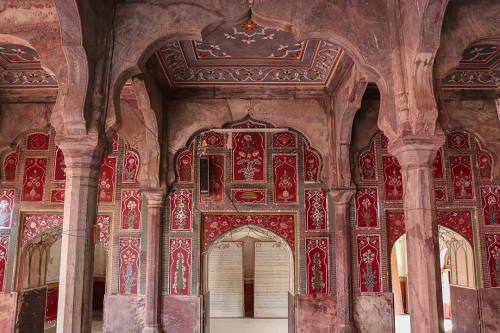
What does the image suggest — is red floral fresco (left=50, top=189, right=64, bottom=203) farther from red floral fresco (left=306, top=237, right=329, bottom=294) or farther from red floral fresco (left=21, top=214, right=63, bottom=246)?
red floral fresco (left=306, top=237, right=329, bottom=294)

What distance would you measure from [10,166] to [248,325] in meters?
6.28

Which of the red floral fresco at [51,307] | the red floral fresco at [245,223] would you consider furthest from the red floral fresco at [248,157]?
the red floral fresco at [51,307]

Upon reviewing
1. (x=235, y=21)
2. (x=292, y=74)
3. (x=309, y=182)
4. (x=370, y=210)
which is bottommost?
(x=370, y=210)

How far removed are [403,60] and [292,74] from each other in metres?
3.46

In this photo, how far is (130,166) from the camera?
917cm

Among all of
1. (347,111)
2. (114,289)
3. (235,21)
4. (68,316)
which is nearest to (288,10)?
(235,21)

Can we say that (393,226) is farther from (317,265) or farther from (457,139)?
(457,139)

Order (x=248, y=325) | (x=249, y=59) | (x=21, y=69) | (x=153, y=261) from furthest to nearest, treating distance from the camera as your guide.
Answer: (x=248, y=325) → (x=153, y=261) → (x=21, y=69) → (x=249, y=59)

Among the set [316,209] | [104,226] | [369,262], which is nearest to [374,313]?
[369,262]

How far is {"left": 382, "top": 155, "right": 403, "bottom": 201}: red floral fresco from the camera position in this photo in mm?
8805

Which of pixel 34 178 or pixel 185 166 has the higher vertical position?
pixel 185 166

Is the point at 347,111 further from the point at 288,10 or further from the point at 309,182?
the point at 288,10

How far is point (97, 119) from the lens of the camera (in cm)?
466

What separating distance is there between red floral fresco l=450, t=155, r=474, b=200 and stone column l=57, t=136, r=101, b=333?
6.86m
